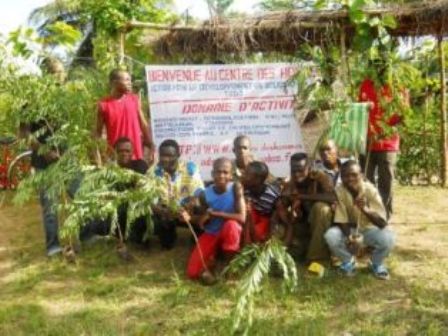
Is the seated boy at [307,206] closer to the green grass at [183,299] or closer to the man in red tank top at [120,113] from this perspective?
the green grass at [183,299]

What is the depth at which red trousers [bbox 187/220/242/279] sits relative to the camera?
4.84m

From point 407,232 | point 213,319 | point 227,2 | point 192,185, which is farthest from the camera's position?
point 227,2

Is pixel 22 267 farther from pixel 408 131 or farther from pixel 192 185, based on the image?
pixel 408 131

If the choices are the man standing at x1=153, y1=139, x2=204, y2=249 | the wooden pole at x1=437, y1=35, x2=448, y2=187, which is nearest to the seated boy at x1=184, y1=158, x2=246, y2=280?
the man standing at x1=153, y1=139, x2=204, y2=249

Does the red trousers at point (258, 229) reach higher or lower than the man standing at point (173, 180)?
lower

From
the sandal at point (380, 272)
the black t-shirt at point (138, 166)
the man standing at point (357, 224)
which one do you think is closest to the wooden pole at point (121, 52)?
the black t-shirt at point (138, 166)

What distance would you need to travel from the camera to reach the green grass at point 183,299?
410 centimetres

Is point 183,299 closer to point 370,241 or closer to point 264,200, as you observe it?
point 264,200

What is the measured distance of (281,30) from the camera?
253 inches

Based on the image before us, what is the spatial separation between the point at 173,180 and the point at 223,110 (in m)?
1.35

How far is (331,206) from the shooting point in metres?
4.93

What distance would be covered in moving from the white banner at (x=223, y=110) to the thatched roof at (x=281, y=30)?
1.02 feet

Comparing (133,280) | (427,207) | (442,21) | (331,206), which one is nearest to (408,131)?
(427,207)

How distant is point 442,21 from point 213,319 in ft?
13.2
